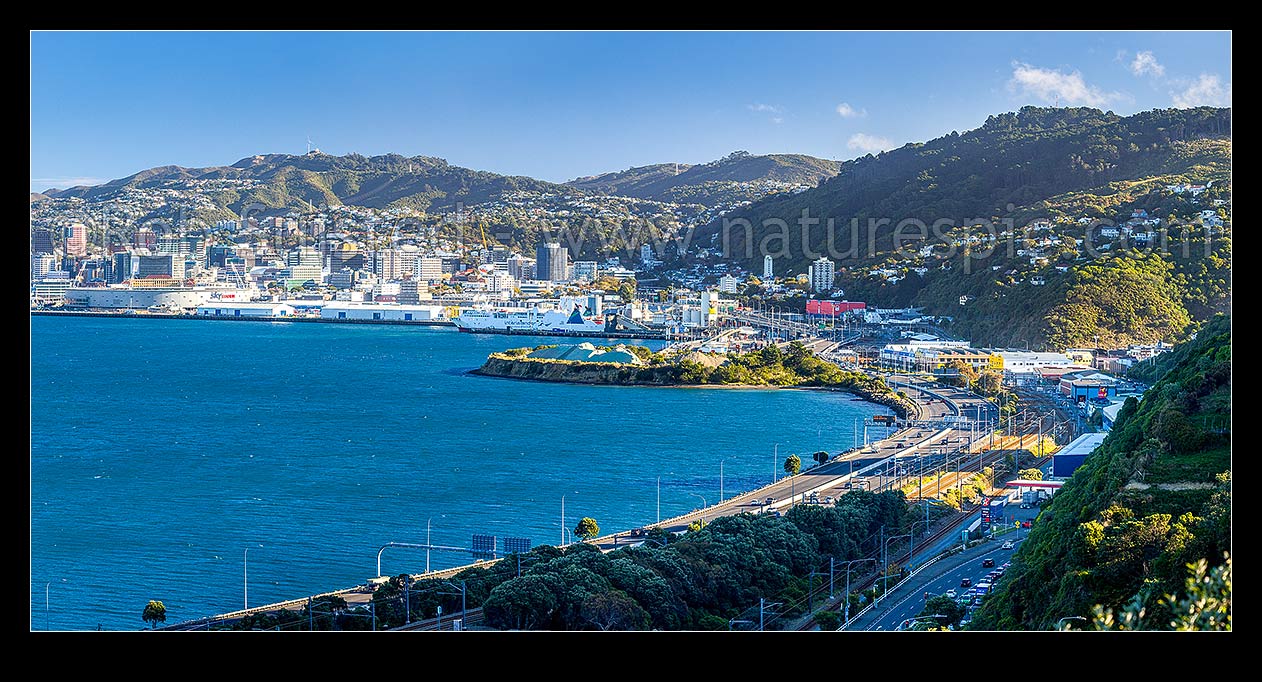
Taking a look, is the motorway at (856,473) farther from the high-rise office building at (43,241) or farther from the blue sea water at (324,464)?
the high-rise office building at (43,241)

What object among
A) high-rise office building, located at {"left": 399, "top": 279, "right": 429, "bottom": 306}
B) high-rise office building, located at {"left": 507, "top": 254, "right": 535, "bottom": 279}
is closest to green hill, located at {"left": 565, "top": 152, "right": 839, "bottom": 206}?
high-rise office building, located at {"left": 507, "top": 254, "right": 535, "bottom": 279}

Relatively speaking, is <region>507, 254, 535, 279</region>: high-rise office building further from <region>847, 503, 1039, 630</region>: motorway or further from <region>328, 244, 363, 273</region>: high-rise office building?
<region>847, 503, 1039, 630</region>: motorway

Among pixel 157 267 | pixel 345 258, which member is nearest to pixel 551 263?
pixel 345 258

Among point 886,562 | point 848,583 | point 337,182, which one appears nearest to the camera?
point 848,583

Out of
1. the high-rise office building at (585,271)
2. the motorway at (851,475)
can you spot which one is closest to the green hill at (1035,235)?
the high-rise office building at (585,271)

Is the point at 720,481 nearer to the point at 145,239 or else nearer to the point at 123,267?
the point at 123,267
